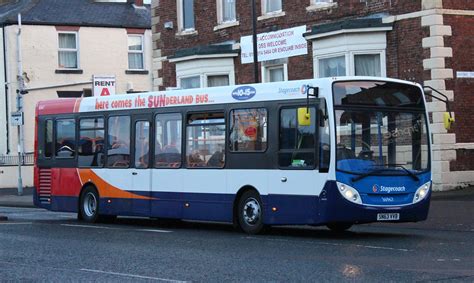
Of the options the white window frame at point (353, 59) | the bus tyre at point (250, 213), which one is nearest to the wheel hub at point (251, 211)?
the bus tyre at point (250, 213)

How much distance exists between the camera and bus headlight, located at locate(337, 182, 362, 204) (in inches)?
605

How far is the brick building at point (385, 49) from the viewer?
2447 centimetres

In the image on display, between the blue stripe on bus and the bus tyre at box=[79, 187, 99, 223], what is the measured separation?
1.65m

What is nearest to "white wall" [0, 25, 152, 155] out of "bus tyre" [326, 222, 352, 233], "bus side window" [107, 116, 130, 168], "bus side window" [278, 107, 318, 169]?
"bus side window" [107, 116, 130, 168]

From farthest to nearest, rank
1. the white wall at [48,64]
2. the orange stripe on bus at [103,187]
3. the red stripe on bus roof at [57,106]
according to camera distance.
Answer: the white wall at [48,64] < the red stripe on bus roof at [57,106] < the orange stripe on bus at [103,187]

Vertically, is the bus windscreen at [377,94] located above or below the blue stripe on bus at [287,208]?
above

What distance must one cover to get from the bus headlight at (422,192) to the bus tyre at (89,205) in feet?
25.7

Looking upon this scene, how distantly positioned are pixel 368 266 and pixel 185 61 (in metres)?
21.1

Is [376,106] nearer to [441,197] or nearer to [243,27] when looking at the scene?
[441,197]

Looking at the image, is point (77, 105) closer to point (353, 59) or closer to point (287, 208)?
point (287, 208)

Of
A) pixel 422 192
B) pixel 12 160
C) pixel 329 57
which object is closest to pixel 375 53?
pixel 329 57

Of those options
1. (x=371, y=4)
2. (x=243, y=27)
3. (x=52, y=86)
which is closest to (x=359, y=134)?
(x=371, y=4)

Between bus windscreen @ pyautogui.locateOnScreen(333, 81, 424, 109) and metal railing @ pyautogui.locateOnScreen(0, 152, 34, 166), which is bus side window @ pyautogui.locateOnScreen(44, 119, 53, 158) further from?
metal railing @ pyautogui.locateOnScreen(0, 152, 34, 166)

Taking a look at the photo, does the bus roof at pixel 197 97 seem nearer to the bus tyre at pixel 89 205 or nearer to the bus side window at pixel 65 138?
the bus side window at pixel 65 138
